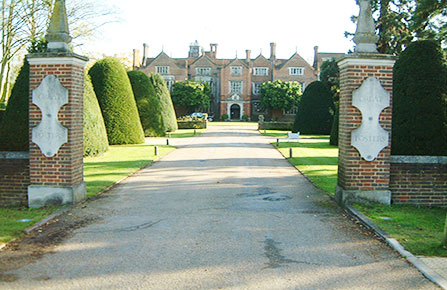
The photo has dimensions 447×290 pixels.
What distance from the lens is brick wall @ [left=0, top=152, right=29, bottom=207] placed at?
9336 millimetres

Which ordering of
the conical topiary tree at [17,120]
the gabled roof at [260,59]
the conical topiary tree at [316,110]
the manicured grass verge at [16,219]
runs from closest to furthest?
1. the manicured grass verge at [16,219]
2. the conical topiary tree at [17,120]
3. the conical topiary tree at [316,110]
4. the gabled roof at [260,59]

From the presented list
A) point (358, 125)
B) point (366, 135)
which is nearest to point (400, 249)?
point (366, 135)

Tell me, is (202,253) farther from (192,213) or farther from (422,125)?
(422,125)

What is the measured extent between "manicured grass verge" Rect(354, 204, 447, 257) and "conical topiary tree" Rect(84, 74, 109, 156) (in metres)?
13.1

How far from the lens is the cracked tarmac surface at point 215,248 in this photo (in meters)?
5.09

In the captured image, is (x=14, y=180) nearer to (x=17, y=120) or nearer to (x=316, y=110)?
(x=17, y=120)

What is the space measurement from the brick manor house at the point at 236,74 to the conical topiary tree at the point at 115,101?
4988 centimetres

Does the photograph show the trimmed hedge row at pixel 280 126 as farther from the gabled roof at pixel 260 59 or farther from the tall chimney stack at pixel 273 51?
the tall chimney stack at pixel 273 51

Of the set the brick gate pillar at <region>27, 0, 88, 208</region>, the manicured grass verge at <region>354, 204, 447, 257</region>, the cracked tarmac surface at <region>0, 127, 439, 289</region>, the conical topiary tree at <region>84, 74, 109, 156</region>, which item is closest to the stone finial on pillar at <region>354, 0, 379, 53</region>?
the manicured grass verge at <region>354, 204, 447, 257</region>

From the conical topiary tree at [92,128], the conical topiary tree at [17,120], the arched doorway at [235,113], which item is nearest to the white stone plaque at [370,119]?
the conical topiary tree at [17,120]

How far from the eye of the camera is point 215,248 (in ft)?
20.5

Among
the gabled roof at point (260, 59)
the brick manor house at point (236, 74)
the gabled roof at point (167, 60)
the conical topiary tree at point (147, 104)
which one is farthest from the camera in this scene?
the gabled roof at point (260, 59)

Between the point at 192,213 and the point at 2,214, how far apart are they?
363cm

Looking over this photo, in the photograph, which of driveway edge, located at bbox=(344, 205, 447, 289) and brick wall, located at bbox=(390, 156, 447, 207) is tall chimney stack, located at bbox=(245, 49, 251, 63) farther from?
driveway edge, located at bbox=(344, 205, 447, 289)
